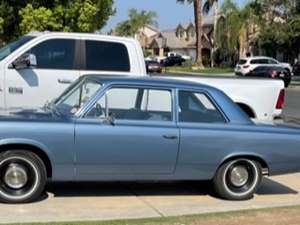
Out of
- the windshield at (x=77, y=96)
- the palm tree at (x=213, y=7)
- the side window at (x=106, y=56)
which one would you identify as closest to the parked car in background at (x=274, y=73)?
the side window at (x=106, y=56)

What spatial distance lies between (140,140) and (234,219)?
1416mm

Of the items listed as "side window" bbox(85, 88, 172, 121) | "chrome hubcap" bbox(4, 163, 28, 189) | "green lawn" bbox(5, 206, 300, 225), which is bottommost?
"green lawn" bbox(5, 206, 300, 225)

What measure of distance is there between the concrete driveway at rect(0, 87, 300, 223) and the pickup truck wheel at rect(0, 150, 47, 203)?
117mm

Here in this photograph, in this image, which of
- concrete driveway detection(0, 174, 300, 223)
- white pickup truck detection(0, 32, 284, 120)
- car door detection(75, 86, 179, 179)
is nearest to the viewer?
concrete driveway detection(0, 174, 300, 223)

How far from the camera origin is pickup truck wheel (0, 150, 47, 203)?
799 cm

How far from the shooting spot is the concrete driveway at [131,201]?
778 centimetres

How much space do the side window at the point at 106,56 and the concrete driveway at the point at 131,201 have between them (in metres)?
2.35

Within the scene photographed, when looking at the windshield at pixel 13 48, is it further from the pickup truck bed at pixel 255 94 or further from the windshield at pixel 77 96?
the pickup truck bed at pixel 255 94

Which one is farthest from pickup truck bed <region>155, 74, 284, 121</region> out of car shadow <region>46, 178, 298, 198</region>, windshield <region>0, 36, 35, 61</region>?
windshield <region>0, 36, 35, 61</region>

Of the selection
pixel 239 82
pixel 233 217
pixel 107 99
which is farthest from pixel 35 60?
pixel 233 217

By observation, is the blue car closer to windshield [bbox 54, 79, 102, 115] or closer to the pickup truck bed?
windshield [bbox 54, 79, 102, 115]

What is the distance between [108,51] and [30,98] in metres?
1.47

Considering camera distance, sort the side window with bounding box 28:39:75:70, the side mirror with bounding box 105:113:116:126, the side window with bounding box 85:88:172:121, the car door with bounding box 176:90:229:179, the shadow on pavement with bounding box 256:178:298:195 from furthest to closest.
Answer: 1. the side window with bounding box 28:39:75:70
2. the shadow on pavement with bounding box 256:178:298:195
3. the car door with bounding box 176:90:229:179
4. the side window with bounding box 85:88:172:121
5. the side mirror with bounding box 105:113:116:126

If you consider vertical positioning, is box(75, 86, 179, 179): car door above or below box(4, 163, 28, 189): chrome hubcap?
above
